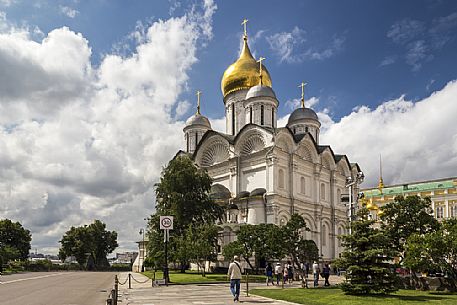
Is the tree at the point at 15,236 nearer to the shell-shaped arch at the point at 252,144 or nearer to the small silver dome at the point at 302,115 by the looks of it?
the shell-shaped arch at the point at 252,144

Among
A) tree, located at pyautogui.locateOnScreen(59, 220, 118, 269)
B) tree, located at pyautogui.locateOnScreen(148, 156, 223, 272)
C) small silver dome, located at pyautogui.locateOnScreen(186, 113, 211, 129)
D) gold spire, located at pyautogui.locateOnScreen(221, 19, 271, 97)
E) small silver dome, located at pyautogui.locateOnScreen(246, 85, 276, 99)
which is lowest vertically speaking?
tree, located at pyautogui.locateOnScreen(59, 220, 118, 269)

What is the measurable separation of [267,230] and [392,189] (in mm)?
55611

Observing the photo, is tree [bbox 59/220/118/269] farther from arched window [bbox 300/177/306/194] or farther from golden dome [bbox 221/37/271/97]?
arched window [bbox 300/177/306/194]

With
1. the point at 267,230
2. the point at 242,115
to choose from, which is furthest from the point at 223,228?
the point at 242,115

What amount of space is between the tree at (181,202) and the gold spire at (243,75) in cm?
2175

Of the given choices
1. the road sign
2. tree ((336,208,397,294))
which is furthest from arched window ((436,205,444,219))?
the road sign

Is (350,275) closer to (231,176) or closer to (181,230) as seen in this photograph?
(181,230)

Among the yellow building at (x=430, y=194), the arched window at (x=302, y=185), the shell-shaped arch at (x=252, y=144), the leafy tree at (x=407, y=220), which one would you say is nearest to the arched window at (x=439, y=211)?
the yellow building at (x=430, y=194)

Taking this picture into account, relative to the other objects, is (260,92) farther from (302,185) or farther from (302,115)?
(302,185)

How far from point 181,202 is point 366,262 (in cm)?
2439

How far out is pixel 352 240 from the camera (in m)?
22.0

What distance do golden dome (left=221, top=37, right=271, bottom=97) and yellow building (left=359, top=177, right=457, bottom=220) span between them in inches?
925

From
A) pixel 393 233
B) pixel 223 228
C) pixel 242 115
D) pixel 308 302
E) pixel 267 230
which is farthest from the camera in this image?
pixel 242 115

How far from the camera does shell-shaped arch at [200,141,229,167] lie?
58.9 m
